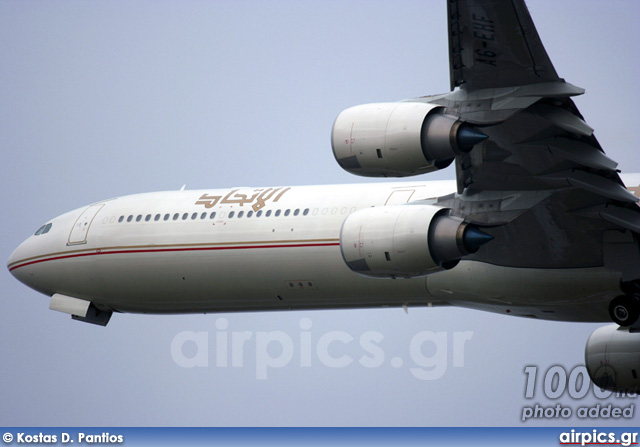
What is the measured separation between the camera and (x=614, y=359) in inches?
1062

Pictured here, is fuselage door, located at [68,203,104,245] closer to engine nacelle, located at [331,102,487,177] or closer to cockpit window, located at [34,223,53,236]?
cockpit window, located at [34,223,53,236]

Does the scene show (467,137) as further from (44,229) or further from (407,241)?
(44,229)

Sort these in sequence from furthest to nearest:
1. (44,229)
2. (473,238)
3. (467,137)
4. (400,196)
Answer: (44,229), (400,196), (473,238), (467,137)

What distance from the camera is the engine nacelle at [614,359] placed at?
87.8 feet

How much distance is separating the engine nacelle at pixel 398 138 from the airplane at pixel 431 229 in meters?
0.03

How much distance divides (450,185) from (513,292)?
9.44ft

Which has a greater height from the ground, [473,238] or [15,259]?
[15,259]

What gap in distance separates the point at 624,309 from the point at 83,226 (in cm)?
1430

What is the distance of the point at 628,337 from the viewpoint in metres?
27.0

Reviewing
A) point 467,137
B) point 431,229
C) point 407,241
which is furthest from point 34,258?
point 467,137

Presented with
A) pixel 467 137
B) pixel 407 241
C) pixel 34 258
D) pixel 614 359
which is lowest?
pixel 614 359

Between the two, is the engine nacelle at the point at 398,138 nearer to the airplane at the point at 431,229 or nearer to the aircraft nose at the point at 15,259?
the airplane at the point at 431,229

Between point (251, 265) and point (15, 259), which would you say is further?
point (15, 259)

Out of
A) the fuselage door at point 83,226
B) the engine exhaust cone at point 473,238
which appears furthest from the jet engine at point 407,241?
the fuselage door at point 83,226
